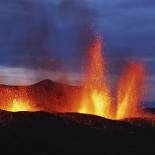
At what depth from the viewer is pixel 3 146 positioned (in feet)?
266

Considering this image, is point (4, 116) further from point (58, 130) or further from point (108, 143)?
point (108, 143)

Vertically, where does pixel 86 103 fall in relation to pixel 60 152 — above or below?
above

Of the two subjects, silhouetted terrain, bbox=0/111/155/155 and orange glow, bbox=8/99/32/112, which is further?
orange glow, bbox=8/99/32/112

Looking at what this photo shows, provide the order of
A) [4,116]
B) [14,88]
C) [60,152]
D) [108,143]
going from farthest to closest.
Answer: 1. [14,88]
2. [4,116]
3. [108,143]
4. [60,152]

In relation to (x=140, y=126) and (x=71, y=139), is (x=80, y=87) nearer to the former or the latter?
(x=140, y=126)

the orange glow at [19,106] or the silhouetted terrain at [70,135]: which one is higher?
the orange glow at [19,106]

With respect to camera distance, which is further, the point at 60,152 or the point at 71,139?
the point at 71,139

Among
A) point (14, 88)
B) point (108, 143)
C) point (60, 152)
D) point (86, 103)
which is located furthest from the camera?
point (14, 88)

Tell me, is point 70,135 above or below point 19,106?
below

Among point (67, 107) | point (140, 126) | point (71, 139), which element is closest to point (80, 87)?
point (67, 107)

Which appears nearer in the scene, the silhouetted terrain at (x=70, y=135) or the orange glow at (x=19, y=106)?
the silhouetted terrain at (x=70, y=135)

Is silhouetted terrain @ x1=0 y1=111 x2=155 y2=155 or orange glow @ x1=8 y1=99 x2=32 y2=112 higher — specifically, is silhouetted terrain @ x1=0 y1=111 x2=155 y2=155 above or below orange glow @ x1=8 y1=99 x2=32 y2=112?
below

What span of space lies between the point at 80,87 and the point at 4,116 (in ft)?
137

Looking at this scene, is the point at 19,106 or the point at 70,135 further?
the point at 19,106
